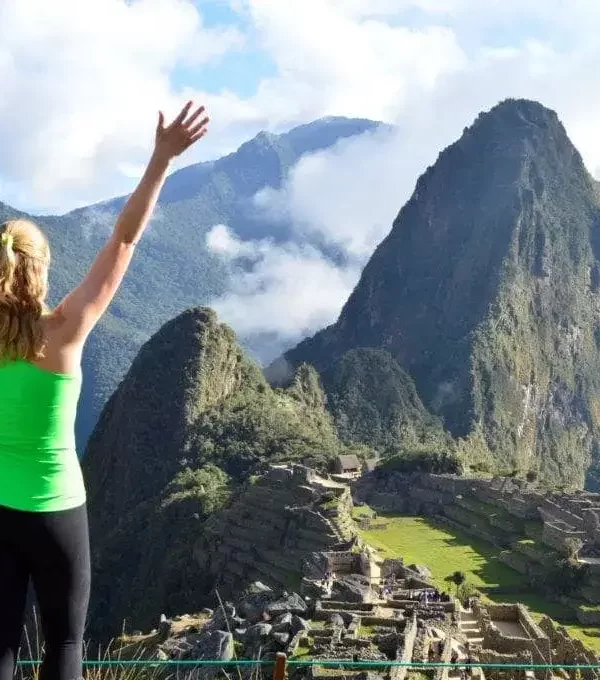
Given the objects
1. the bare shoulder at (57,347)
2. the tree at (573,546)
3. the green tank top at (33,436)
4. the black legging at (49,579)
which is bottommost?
the tree at (573,546)

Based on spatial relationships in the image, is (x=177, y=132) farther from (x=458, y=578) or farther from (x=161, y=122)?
(x=458, y=578)

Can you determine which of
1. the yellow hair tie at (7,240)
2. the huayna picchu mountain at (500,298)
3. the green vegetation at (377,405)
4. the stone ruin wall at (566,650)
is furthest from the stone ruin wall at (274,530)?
the huayna picchu mountain at (500,298)

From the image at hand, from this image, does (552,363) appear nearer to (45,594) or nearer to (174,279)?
(174,279)

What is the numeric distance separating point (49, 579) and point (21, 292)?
1125 millimetres

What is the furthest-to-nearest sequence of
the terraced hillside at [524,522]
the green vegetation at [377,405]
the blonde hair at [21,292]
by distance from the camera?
the green vegetation at [377,405] < the terraced hillside at [524,522] < the blonde hair at [21,292]

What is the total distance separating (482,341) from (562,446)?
777 inches

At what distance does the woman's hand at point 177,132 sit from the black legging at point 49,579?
1.54 m

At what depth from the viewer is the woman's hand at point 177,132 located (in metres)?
3.67

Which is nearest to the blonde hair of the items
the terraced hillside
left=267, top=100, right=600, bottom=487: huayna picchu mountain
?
the terraced hillside

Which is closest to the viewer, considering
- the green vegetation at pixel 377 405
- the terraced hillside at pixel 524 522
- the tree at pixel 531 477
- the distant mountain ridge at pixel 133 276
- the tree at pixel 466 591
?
the tree at pixel 466 591

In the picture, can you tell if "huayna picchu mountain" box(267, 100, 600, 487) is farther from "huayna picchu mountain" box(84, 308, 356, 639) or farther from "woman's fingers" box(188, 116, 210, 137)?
"woman's fingers" box(188, 116, 210, 137)

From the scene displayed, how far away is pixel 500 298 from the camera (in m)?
104

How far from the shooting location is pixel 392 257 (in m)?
124

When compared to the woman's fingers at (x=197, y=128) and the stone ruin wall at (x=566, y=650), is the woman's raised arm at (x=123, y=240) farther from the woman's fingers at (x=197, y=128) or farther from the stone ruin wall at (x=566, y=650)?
the stone ruin wall at (x=566, y=650)
